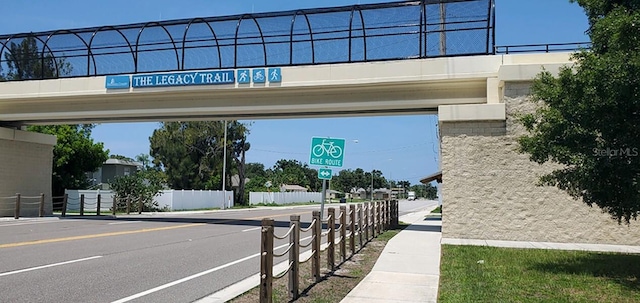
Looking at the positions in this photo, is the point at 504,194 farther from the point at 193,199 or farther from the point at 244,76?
the point at 193,199

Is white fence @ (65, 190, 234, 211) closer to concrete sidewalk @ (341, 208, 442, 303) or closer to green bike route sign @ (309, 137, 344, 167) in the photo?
green bike route sign @ (309, 137, 344, 167)

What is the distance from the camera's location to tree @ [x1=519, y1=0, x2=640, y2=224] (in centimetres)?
867

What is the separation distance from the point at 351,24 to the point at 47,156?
19.3m

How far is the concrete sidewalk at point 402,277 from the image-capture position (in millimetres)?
7977

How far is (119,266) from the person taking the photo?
1055cm

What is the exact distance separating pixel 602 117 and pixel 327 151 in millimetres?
5765

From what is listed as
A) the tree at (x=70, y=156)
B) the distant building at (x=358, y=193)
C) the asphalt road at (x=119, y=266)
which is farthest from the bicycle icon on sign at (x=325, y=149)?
the distant building at (x=358, y=193)

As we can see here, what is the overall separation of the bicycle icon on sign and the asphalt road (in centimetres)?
284

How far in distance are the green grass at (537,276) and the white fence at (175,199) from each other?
28.7 m

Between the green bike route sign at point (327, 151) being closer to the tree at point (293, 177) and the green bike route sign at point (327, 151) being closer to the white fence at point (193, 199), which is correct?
the white fence at point (193, 199)

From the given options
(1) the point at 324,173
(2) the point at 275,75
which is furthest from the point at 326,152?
(2) the point at 275,75

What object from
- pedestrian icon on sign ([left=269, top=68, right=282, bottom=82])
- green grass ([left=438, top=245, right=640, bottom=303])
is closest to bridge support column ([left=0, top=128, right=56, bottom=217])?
pedestrian icon on sign ([left=269, top=68, right=282, bottom=82])

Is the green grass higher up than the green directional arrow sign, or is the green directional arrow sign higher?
the green directional arrow sign

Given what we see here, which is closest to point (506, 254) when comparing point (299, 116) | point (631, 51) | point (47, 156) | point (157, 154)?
point (631, 51)
